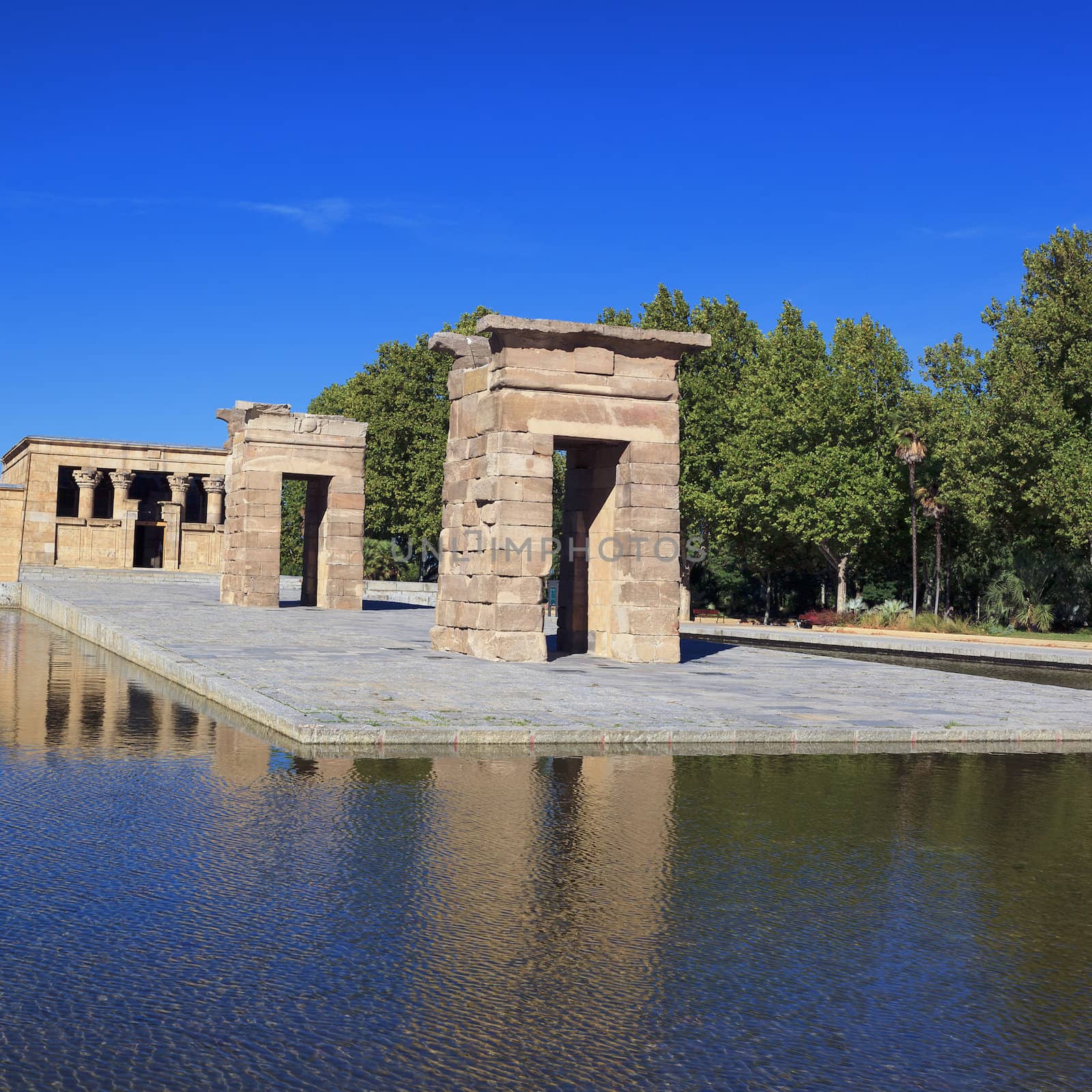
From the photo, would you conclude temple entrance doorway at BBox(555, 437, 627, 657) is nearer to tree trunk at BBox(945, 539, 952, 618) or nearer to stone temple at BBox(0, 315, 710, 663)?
stone temple at BBox(0, 315, 710, 663)

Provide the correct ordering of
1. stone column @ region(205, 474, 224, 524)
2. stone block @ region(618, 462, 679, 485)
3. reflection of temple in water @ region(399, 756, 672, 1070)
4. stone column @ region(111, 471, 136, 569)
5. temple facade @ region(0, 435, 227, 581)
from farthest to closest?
1. stone column @ region(205, 474, 224, 524)
2. stone column @ region(111, 471, 136, 569)
3. temple facade @ region(0, 435, 227, 581)
4. stone block @ region(618, 462, 679, 485)
5. reflection of temple in water @ region(399, 756, 672, 1070)

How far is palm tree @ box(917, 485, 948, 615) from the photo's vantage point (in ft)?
132

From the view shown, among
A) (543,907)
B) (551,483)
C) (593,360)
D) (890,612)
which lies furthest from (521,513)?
(890,612)

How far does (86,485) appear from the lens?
196 ft

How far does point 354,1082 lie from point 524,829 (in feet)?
10.7

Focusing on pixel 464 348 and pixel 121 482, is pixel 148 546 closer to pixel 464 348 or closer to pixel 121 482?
pixel 121 482

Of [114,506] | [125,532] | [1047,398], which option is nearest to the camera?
[1047,398]

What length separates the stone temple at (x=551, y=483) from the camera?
57.1 ft

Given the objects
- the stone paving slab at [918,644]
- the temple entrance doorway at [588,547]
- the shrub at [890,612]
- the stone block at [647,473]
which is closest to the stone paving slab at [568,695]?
the temple entrance doorway at [588,547]

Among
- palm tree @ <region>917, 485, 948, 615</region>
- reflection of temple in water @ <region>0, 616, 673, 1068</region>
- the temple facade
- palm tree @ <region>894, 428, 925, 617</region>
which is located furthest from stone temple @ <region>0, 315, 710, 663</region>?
the temple facade

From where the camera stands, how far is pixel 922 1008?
163 inches

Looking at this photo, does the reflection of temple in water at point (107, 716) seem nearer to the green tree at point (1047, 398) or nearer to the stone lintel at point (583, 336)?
the stone lintel at point (583, 336)

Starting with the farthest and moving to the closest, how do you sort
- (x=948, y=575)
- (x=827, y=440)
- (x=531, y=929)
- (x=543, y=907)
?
(x=948, y=575)
(x=827, y=440)
(x=543, y=907)
(x=531, y=929)

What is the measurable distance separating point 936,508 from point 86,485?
4006 centimetres
